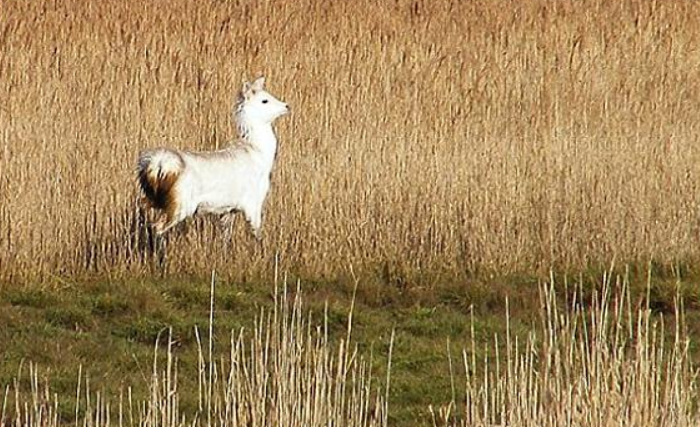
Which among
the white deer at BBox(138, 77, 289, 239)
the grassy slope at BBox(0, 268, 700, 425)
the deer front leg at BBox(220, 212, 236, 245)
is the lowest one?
the grassy slope at BBox(0, 268, 700, 425)

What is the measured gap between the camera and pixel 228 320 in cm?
962

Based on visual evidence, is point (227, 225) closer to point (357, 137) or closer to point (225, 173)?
point (225, 173)

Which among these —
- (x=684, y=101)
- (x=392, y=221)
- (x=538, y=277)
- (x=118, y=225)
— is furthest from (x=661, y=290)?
(x=118, y=225)

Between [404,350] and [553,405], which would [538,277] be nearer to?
[404,350]

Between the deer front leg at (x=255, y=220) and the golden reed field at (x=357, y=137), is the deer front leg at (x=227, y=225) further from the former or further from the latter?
the deer front leg at (x=255, y=220)

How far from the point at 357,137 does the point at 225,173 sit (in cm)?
154

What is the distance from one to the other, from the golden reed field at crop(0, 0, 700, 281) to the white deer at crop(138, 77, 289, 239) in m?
0.40

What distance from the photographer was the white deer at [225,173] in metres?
9.72

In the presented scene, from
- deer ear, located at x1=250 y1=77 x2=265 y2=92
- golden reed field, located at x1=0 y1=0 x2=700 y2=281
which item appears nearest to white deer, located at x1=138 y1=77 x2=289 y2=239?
deer ear, located at x1=250 y1=77 x2=265 y2=92

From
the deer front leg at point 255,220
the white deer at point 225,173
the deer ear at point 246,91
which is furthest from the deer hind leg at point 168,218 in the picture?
the deer ear at point 246,91

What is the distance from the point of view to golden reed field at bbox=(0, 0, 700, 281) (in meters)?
10.6

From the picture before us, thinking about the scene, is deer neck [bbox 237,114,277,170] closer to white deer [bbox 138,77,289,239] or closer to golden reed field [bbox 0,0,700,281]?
white deer [bbox 138,77,289,239]

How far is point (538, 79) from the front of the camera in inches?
496

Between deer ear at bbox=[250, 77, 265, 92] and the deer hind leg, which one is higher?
deer ear at bbox=[250, 77, 265, 92]
